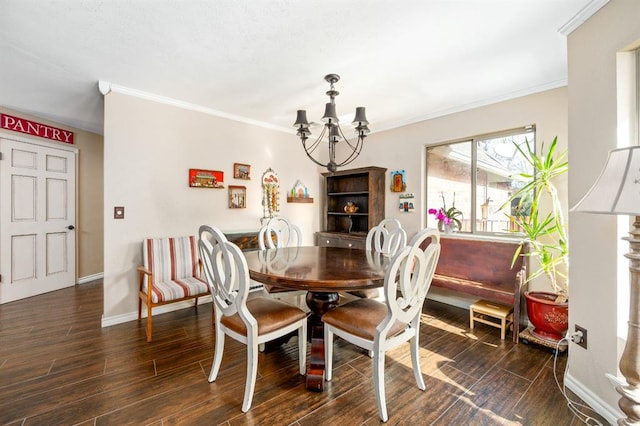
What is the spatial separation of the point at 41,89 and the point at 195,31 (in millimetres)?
2325

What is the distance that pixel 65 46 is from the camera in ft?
6.95

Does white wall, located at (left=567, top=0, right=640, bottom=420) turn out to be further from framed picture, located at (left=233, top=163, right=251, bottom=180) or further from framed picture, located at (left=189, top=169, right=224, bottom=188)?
framed picture, located at (left=189, top=169, right=224, bottom=188)

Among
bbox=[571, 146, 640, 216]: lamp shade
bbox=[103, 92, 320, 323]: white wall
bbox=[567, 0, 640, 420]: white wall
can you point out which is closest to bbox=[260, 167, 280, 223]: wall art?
bbox=[103, 92, 320, 323]: white wall

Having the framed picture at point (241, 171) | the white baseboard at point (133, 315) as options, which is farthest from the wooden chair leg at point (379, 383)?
the framed picture at point (241, 171)

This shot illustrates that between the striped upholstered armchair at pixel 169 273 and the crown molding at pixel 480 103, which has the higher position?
the crown molding at pixel 480 103

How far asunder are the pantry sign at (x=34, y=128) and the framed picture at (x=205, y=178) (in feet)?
7.84

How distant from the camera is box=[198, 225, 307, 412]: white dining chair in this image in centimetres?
158

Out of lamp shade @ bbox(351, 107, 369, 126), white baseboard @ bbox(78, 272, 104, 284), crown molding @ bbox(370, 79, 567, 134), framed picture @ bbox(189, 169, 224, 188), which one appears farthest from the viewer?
white baseboard @ bbox(78, 272, 104, 284)

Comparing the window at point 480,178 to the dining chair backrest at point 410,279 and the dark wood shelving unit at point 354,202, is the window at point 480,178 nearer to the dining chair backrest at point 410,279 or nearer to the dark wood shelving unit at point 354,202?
the dark wood shelving unit at point 354,202

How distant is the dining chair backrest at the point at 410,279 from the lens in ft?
4.76

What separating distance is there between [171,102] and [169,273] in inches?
77.0

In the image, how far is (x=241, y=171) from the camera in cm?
373

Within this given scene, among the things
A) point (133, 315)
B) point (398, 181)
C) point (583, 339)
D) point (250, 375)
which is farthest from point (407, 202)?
point (133, 315)

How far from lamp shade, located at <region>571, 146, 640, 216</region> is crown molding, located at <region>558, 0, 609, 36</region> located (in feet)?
3.73
